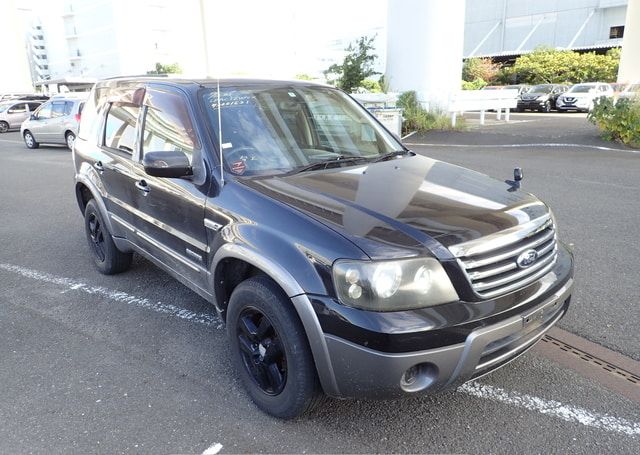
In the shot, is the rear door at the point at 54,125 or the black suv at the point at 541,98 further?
the black suv at the point at 541,98

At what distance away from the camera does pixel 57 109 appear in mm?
16828

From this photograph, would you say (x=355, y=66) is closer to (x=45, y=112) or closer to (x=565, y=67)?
(x=45, y=112)

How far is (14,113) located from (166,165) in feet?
92.1

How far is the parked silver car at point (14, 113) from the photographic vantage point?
84.7 ft

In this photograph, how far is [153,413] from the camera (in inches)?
113

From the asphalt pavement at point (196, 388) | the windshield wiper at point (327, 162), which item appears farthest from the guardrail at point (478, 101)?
the windshield wiper at point (327, 162)

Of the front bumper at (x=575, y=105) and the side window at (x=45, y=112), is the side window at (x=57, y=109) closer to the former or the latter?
the side window at (x=45, y=112)

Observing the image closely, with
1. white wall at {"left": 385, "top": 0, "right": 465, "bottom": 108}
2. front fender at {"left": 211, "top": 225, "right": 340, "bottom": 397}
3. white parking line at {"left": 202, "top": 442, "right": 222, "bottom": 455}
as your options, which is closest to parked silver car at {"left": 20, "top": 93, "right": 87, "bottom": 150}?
white wall at {"left": 385, "top": 0, "right": 465, "bottom": 108}

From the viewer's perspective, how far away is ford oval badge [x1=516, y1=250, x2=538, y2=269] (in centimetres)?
253

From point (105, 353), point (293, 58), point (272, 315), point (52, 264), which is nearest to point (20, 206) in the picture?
point (52, 264)

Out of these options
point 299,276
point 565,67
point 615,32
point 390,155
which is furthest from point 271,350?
point 615,32

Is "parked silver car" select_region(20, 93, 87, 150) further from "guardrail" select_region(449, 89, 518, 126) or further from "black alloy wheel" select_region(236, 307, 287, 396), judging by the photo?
"black alloy wheel" select_region(236, 307, 287, 396)

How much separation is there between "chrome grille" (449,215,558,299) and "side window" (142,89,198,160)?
1.85 m

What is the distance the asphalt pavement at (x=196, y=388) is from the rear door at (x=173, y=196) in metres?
0.63
